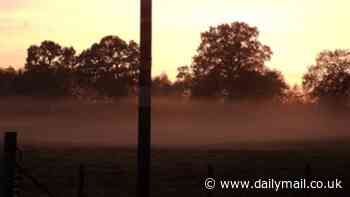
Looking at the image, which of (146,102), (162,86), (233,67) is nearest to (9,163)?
(146,102)

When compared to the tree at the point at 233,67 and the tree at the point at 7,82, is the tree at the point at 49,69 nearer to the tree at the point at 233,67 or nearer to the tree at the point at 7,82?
the tree at the point at 7,82

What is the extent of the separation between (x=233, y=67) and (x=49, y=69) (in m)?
32.6

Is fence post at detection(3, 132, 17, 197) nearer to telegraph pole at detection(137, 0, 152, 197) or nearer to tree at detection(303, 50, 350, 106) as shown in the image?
telegraph pole at detection(137, 0, 152, 197)

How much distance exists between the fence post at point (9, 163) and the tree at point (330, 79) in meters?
92.4

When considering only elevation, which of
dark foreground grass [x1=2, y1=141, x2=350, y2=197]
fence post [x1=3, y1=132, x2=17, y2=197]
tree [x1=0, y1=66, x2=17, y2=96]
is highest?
tree [x1=0, y1=66, x2=17, y2=96]

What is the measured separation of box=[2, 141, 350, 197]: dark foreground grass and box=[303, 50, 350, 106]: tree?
68726 millimetres

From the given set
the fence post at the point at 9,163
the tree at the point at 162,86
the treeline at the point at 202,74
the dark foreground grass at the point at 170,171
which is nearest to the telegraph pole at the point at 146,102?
the fence post at the point at 9,163

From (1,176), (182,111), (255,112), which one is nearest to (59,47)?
(182,111)

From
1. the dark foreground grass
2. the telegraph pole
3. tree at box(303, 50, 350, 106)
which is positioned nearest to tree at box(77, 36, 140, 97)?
tree at box(303, 50, 350, 106)

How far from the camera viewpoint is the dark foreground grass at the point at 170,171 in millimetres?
21016

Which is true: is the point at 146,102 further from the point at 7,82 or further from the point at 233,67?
the point at 7,82

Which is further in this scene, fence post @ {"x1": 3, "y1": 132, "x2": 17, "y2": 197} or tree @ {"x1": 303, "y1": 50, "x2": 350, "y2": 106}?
tree @ {"x1": 303, "y1": 50, "x2": 350, "y2": 106}

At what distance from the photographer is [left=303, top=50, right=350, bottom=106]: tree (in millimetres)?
101375

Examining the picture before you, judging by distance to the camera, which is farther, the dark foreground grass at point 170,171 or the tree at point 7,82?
the tree at point 7,82
